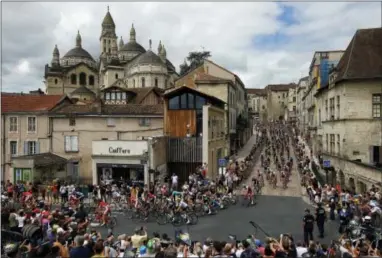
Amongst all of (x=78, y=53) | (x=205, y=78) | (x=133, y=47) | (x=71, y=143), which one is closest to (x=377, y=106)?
(x=205, y=78)

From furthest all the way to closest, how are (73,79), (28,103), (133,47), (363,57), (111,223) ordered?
1. (133,47)
2. (73,79)
3. (28,103)
4. (363,57)
5. (111,223)

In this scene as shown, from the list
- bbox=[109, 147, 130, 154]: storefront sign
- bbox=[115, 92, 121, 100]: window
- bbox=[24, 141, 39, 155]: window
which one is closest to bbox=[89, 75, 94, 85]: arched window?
bbox=[115, 92, 121, 100]: window

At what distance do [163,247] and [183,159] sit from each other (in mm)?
20443

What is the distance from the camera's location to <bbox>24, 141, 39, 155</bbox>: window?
37.4 m

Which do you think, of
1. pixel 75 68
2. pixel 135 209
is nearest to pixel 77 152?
pixel 135 209

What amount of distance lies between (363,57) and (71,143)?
2592cm

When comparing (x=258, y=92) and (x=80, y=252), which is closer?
(x=80, y=252)

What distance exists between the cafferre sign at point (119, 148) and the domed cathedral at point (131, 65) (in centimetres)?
4803

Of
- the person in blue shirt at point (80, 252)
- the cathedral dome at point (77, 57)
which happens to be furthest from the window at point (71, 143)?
the cathedral dome at point (77, 57)

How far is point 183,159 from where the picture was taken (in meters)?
32.2

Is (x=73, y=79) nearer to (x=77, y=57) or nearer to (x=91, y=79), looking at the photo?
(x=91, y=79)

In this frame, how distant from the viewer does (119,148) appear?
29516 mm

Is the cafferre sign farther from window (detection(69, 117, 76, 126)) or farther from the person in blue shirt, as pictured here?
the person in blue shirt

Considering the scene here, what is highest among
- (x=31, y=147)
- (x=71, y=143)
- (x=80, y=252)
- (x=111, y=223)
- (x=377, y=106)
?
(x=377, y=106)
